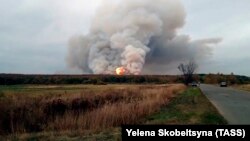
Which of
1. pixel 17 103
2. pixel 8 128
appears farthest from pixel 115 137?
pixel 17 103

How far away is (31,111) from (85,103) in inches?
236

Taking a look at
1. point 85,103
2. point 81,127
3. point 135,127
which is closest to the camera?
point 135,127

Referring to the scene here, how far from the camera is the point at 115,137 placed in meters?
11.2

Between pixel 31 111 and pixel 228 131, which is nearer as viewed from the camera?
pixel 228 131

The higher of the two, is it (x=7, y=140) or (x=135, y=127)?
(x=135, y=127)

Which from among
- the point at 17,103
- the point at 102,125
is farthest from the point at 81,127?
the point at 17,103

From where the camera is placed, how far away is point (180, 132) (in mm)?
6379

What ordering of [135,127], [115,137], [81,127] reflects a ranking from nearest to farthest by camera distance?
1. [135,127]
2. [115,137]
3. [81,127]

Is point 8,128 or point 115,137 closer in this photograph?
point 115,137

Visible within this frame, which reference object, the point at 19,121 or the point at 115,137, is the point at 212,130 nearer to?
the point at 115,137

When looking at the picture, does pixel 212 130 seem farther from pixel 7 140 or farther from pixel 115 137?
pixel 7 140

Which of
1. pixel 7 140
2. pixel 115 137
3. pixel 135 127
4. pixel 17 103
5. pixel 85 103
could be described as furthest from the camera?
pixel 85 103

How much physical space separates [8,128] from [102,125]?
12.9 feet

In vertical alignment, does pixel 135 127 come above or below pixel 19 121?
above
